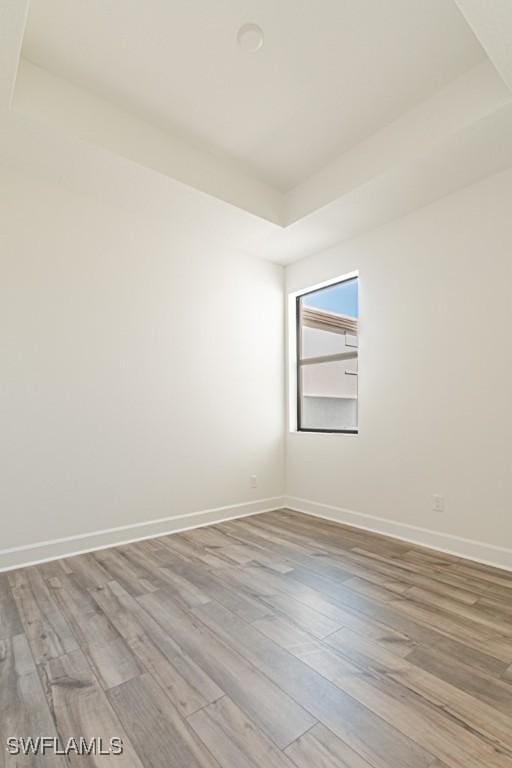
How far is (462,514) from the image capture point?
2.72 m

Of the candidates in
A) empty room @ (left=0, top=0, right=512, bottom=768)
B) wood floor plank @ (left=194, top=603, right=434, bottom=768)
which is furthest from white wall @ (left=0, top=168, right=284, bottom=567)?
wood floor plank @ (left=194, top=603, right=434, bottom=768)

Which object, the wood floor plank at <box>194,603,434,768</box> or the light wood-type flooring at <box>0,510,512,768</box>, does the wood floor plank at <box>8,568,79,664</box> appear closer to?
the light wood-type flooring at <box>0,510,512,768</box>

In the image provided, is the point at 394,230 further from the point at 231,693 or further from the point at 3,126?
the point at 231,693

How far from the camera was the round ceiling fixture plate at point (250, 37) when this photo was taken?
1.98m

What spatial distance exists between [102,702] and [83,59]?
316 cm

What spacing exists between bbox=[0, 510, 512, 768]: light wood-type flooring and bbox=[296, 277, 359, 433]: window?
1.64m

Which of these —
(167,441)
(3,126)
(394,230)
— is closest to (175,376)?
(167,441)

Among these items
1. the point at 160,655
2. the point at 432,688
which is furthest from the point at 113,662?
the point at 432,688

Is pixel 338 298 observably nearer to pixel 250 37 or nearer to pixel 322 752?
pixel 250 37

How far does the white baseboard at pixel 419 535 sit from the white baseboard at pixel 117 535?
676mm

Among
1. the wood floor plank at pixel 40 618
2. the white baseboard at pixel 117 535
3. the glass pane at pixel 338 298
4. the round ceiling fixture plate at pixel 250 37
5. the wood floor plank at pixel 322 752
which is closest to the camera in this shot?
the wood floor plank at pixel 322 752

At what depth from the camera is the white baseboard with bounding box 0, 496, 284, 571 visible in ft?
8.31

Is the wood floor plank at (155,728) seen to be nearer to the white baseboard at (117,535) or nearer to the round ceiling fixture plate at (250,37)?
the white baseboard at (117,535)

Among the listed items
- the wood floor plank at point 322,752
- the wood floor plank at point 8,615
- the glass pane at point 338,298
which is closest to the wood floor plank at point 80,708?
the wood floor plank at point 8,615
